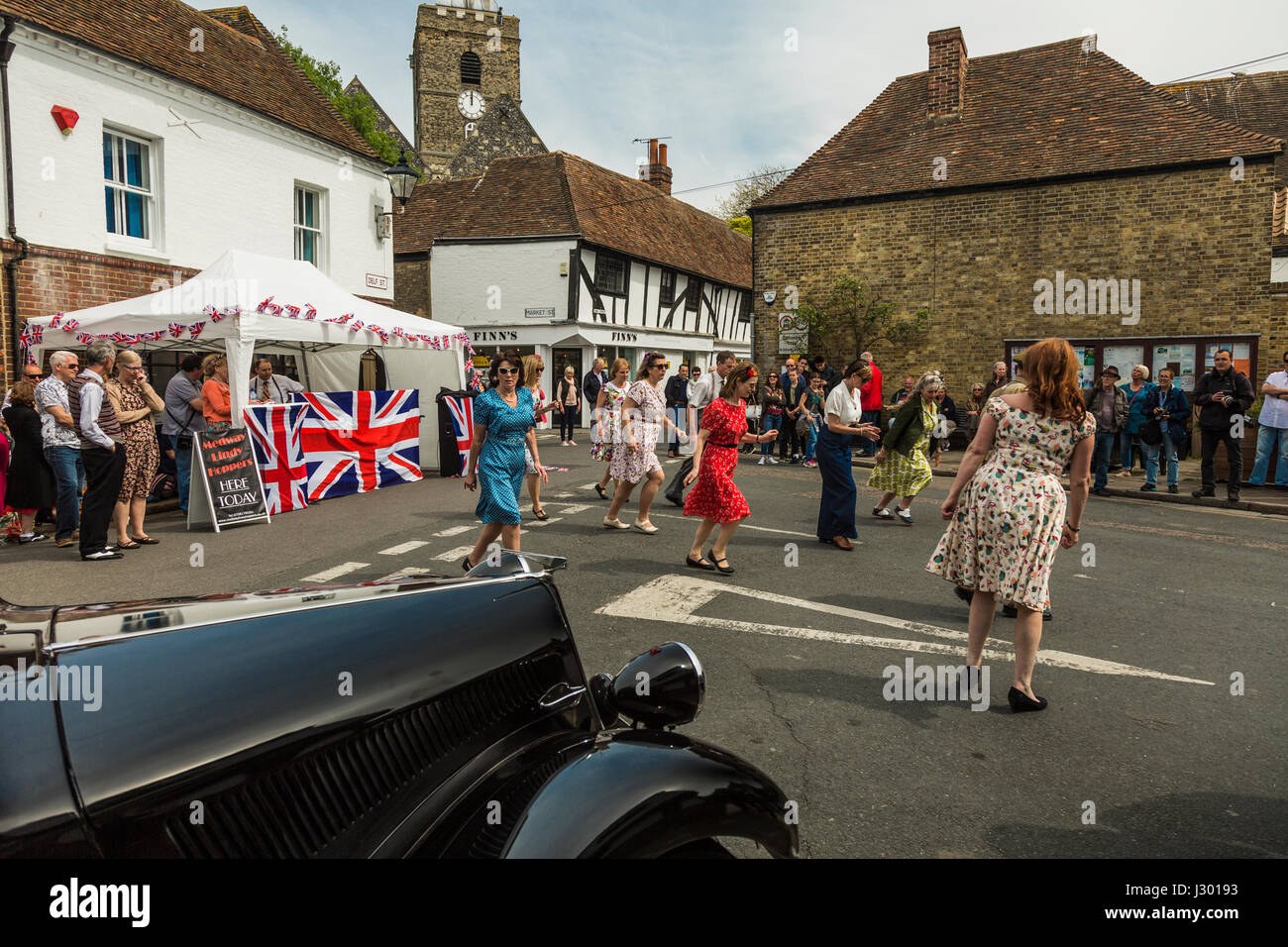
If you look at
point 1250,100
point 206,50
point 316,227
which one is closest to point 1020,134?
point 1250,100

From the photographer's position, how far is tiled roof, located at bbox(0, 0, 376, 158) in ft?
42.7

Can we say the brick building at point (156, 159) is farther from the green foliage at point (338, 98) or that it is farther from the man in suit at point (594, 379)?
the green foliage at point (338, 98)

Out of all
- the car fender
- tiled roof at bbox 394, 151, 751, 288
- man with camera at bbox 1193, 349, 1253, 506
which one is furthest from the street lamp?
the car fender

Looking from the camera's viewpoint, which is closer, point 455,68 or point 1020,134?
point 1020,134

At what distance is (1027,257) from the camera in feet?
68.3

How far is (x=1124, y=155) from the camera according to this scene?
19.8 metres

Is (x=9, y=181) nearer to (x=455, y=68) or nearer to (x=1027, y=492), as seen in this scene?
(x=1027, y=492)

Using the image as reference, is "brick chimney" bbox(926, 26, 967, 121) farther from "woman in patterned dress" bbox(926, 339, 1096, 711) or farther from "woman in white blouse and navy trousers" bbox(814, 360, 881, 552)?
"woman in patterned dress" bbox(926, 339, 1096, 711)

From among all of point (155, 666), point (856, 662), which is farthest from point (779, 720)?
point (155, 666)

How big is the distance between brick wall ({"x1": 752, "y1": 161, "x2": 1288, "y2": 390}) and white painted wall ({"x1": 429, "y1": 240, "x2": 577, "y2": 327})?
24.5ft

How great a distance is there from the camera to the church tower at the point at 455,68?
54000mm

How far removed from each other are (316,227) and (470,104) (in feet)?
137

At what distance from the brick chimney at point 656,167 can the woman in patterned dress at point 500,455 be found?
34320 millimetres

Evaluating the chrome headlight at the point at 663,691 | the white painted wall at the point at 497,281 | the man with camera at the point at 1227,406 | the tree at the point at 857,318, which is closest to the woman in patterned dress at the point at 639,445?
the chrome headlight at the point at 663,691
